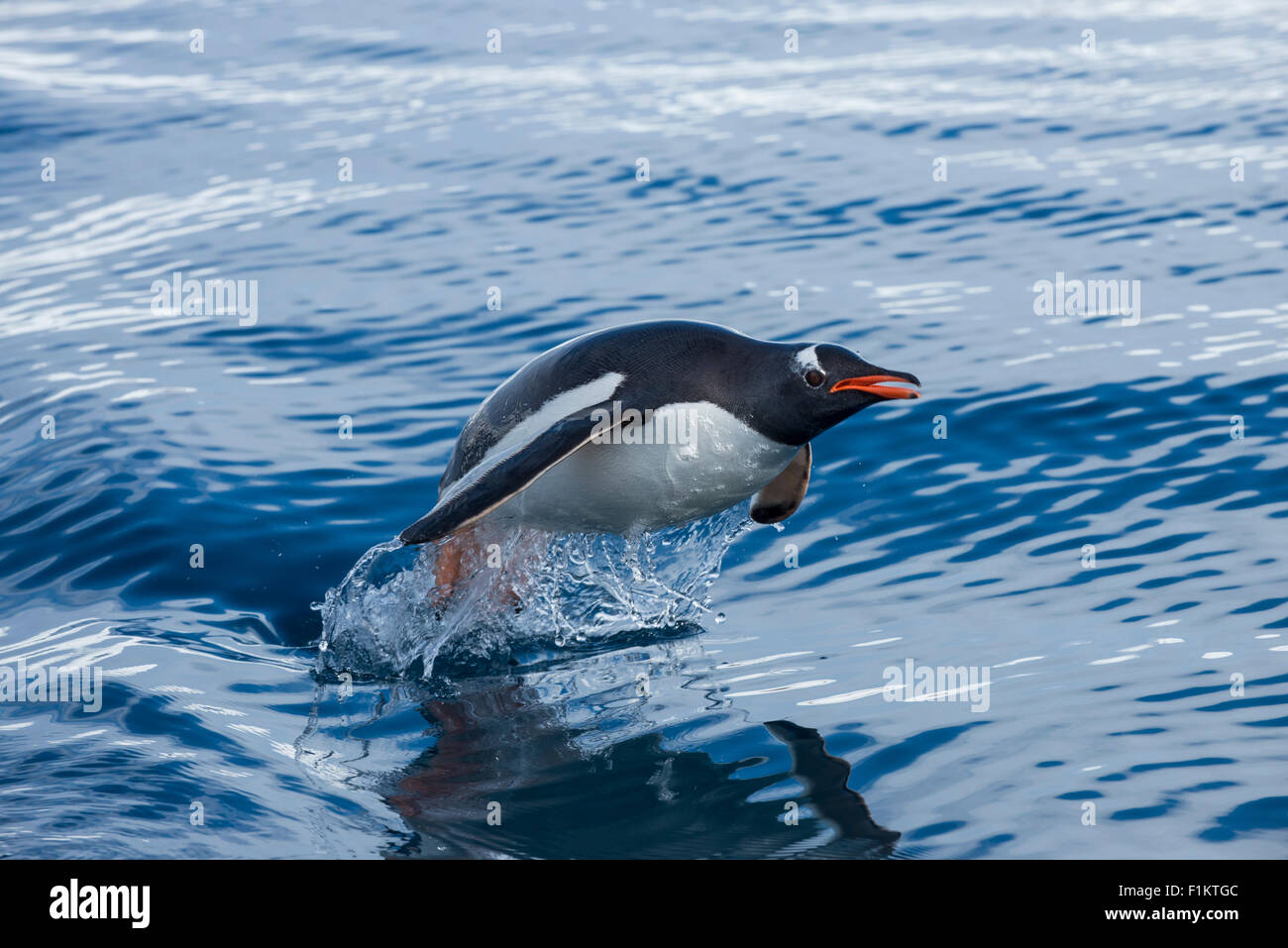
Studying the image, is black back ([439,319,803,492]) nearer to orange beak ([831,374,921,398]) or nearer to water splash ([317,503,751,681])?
orange beak ([831,374,921,398])

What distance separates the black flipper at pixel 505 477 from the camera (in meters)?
6.50

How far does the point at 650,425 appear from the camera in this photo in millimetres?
6910

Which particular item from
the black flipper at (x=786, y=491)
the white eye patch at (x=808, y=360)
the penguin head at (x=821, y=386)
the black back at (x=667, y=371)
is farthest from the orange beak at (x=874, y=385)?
the black flipper at (x=786, y=491)

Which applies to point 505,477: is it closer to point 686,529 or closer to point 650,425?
point 650,425

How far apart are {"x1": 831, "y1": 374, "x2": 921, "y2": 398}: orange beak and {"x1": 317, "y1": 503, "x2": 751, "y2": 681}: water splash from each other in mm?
1569

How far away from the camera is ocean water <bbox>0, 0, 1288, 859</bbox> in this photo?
5711 mm

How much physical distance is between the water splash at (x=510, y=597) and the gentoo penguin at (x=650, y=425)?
1.27ft

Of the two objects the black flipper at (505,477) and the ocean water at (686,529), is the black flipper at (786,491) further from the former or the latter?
the black flipper at (505,477)

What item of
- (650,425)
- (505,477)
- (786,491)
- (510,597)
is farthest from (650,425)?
(510,597)

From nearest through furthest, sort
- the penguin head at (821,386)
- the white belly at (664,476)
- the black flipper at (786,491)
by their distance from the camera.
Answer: the penguin head at (821,386), the white belly at (664,476), the black flipper at (786,491)

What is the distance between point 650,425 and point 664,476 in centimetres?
25
